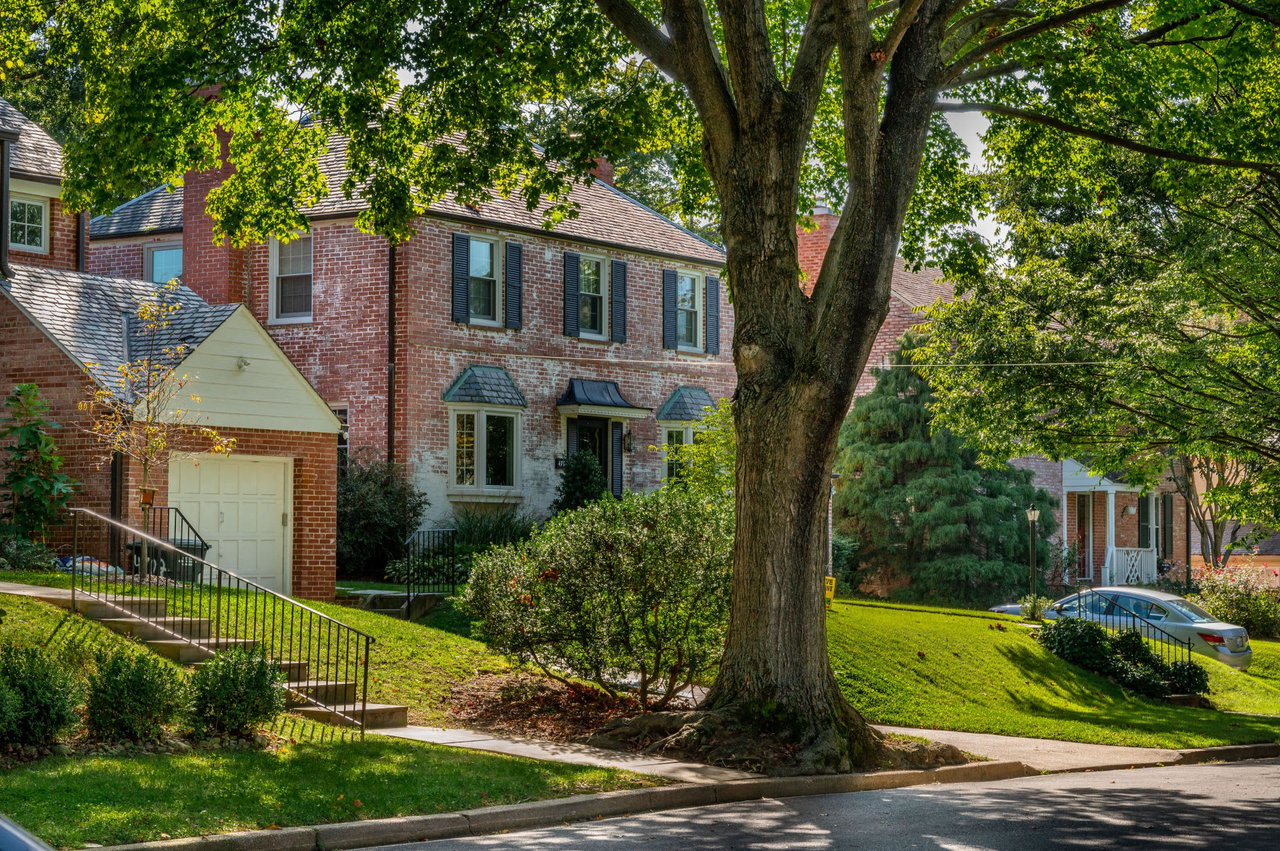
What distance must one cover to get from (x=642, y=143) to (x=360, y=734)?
365 inches

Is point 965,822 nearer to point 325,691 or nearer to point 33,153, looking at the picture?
point 325,691

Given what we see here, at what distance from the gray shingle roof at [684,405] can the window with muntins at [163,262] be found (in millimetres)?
11714

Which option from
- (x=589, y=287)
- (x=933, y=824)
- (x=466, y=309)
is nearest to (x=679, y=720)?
(x=933, y=824)

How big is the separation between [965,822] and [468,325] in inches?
830

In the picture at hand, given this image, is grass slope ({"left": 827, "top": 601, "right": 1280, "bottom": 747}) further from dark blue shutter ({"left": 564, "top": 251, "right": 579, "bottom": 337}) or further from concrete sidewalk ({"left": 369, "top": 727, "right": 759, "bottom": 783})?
dark blue shutter ({"left": 564, "top": 251, "right": 579, "bottom": 337})

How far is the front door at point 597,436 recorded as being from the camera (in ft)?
106

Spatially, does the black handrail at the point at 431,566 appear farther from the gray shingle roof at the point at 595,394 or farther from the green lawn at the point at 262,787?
the green lawn at the point at 262,787

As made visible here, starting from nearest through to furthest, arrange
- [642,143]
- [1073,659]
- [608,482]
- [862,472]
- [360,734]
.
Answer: [360,734] → [642,143] → [1073,659] → [608,482] → [862,472]

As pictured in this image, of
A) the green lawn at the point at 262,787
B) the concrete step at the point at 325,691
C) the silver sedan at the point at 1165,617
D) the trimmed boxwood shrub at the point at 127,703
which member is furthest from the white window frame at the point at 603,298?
the trimmed boxwood shrub at the point at 127,703

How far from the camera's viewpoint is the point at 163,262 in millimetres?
31250

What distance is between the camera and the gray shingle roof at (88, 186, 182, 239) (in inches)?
1232

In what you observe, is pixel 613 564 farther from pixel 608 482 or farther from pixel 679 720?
pixel 608 482

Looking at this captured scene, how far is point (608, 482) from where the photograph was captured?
106 ft

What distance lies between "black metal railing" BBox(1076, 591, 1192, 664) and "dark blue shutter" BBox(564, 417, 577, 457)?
1160 centimetres
